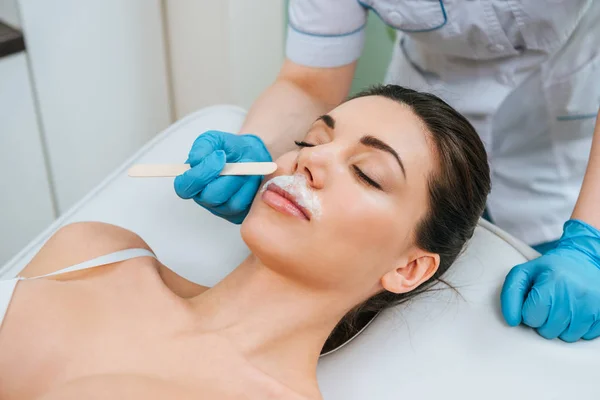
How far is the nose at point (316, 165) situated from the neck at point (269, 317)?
0.17 metres

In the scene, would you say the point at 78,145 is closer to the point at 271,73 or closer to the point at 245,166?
the point at 271,73

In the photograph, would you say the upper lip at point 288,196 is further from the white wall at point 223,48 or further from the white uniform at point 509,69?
the white wall at point 223,48

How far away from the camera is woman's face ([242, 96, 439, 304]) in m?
0.93

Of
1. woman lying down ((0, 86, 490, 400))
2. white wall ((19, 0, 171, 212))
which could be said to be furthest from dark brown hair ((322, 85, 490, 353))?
white wall ((19, 0, 171, 212))

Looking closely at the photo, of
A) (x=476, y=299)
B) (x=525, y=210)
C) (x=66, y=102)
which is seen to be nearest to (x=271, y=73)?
(x=66, y=102)

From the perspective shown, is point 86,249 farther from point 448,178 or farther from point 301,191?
point 448,178

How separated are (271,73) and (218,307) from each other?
1.25m

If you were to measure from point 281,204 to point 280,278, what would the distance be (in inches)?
5.1

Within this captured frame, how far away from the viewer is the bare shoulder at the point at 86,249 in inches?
41.2

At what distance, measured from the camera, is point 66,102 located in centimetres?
183

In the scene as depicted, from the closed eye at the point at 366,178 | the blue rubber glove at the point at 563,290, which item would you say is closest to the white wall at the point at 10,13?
the closed eye at the point at 366,178

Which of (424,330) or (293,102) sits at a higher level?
(293,102)

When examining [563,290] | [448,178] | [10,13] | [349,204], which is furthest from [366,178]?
[10,13]

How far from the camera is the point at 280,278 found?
987mm
